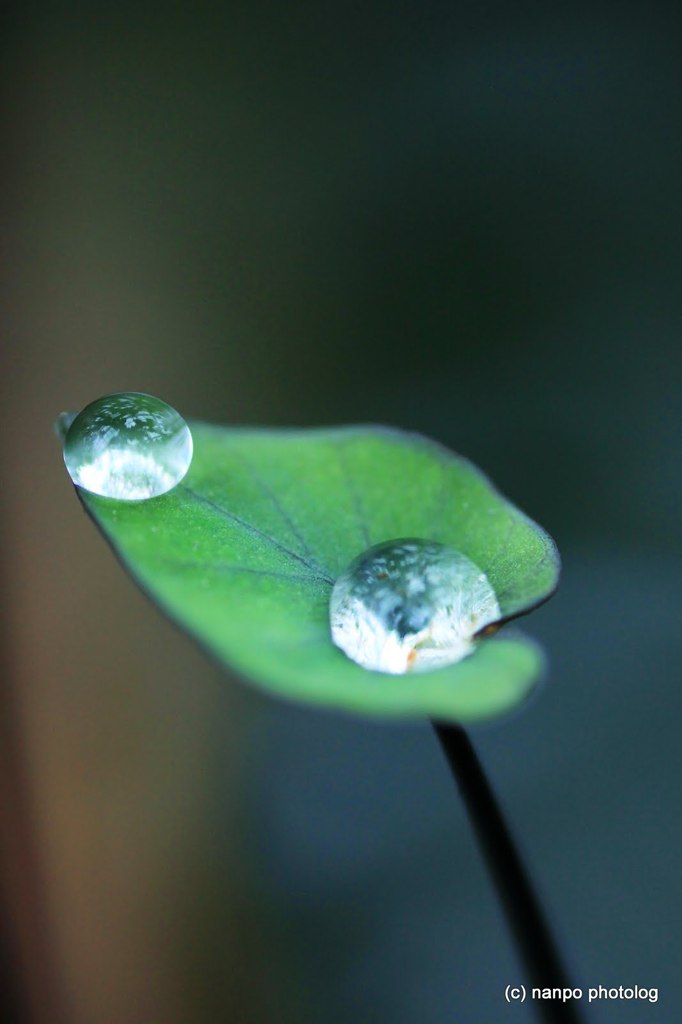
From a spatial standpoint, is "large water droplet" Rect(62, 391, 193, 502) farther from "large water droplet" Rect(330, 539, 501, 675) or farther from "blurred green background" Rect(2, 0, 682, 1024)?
"blurred green background" Rect(2, 0, 682, 1024)

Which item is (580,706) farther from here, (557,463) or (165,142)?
(165,142)

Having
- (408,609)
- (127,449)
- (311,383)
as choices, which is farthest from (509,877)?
(311,383)

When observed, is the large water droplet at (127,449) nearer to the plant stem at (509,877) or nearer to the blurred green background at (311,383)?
the plant stem at (509,877)

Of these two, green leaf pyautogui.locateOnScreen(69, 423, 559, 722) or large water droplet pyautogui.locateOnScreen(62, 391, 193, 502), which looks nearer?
green leaf pyautogui.locateOnScreen(69, 423, 559, 722)

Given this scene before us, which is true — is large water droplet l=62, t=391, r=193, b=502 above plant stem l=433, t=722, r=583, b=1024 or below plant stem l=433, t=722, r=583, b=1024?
above

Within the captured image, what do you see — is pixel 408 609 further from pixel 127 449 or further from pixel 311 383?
pixel 311 383

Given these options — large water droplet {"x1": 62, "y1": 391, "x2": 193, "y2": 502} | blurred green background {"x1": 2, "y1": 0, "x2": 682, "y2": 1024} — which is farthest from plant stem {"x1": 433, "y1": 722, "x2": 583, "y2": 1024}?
blurred green background {"x1": 2, "y1": 0, "x2": 682, "y2": 1024}

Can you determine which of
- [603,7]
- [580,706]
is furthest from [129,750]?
[603,7]
